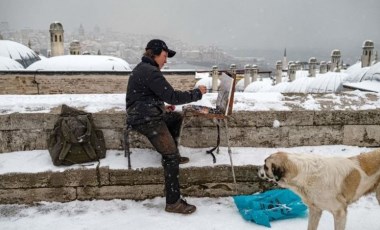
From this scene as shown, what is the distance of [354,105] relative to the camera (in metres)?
6.23

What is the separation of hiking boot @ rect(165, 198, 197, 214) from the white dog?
1.32 metres

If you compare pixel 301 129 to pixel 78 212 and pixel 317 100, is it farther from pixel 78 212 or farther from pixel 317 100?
pixel 78 212

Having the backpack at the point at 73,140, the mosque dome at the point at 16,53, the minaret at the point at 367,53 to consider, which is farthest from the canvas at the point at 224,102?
the mosque dome at the point at 16,53

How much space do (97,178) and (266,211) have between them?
251 cm

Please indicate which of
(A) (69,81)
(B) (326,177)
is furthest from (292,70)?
(B) (326,177)

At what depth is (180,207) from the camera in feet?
15.5

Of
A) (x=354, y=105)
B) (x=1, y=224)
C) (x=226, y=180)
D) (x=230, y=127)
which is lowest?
(x=1, y=224)

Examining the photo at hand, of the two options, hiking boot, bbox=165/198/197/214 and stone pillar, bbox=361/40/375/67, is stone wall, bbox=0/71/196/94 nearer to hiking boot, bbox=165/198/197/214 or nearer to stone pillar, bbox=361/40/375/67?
stone pillar, bbox=361/40/375/67

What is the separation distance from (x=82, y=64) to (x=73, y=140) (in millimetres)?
31612

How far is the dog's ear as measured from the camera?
3.78 meters

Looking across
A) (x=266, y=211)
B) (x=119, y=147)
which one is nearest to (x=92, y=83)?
(x=119, y=147)

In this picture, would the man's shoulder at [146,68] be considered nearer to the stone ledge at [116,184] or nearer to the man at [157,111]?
the man at [157,111]

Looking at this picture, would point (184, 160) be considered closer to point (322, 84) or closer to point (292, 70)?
point (322, 84)

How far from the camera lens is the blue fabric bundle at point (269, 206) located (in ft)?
14.8
